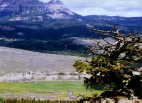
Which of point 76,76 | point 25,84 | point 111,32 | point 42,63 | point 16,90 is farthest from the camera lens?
point 42,63

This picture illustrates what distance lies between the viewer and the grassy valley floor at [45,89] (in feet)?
284

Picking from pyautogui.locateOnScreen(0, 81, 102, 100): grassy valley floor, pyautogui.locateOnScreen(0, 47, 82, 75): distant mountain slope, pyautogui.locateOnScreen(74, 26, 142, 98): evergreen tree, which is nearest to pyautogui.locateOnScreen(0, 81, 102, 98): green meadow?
pyautogui.locateOnScreen(0, 81, 102, 100): grassy valley floor

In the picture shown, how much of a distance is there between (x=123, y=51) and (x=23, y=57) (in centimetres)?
12698

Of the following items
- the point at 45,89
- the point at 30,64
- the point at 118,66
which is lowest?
the point at 30,64

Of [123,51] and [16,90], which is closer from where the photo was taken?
[123,51]

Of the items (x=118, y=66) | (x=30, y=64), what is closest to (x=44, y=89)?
(x=30, y=64)

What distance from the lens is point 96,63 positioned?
1789 centimetres

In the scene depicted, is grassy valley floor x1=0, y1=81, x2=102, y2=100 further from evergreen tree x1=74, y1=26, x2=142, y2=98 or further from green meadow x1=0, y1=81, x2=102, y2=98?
evergreen tree x1=74, y1=26, x2=142, y2=98

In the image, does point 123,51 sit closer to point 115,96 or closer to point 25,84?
point 115,96

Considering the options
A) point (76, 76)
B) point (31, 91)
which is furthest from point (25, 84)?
point (76, 76)

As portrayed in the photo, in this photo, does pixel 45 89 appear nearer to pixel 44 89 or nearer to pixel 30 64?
pixel 44 89

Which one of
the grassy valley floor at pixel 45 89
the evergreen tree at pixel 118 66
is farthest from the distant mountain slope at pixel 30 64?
the evergreen tree at pixel 118 66

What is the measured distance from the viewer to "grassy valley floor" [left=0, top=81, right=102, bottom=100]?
284 ft

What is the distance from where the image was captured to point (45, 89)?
98000mm
